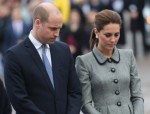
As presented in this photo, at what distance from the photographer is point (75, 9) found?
17641 millimetres

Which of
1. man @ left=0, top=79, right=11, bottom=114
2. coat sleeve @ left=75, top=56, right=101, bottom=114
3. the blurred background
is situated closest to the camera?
man @ left=0, top=79, right=11, bottom=114

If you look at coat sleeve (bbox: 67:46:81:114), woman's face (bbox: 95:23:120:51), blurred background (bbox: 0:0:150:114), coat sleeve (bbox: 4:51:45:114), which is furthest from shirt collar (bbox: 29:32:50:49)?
blurred background (bbox: 0:0:150:114)

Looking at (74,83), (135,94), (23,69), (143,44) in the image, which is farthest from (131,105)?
(143,44)

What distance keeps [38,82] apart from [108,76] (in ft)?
2.29

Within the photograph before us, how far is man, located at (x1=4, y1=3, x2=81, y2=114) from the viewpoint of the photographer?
680cm

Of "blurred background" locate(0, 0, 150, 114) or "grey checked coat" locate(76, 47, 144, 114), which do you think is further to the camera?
"blurred background" locate(0, 0, 150, 114)

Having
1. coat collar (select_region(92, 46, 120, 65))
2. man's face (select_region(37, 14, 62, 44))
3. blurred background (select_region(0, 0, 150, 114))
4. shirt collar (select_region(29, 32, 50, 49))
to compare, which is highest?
man's face (select_region(37, 14, 62, 44))

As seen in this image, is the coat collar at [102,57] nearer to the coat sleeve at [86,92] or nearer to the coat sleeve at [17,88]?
the coat sleeve at [86,92]

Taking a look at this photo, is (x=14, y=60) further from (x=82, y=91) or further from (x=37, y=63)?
(x=82, y=91)

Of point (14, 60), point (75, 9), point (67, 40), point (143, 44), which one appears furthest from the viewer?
point (143, 44)

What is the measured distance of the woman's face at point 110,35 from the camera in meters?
6.97

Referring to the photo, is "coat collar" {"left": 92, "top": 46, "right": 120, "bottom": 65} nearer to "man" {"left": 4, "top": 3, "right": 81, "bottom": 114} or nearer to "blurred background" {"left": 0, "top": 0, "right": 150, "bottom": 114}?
"man" {"left": 4, "top": 3, "right": 81, "bottom": 114}

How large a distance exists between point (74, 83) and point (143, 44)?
45.3ft

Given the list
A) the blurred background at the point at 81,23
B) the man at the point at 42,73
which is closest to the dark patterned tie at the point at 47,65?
the man at the point at 42,73
